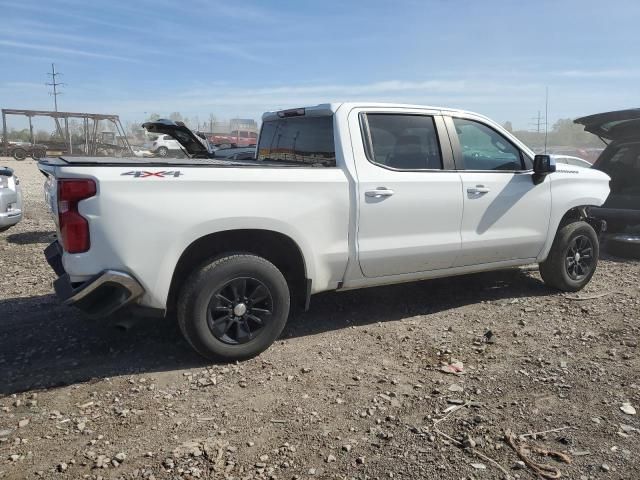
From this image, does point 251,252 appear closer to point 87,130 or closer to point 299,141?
point 299,141

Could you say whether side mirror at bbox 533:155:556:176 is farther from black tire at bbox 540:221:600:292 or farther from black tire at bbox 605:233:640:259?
black tire at bbox 605:233:640:259

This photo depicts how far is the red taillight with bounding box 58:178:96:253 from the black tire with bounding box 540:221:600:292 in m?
4.48

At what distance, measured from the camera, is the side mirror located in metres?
5.21

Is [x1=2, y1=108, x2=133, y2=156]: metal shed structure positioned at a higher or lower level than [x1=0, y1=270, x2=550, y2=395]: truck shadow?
higher

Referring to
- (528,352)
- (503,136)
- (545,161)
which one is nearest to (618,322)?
(528,352)

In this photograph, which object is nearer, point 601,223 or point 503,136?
point 503,136

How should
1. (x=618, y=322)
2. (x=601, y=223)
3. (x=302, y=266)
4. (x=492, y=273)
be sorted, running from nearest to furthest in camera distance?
(x=302, y=266) → (x=618, y=322) → (x=601, y=223) → (x=492, y=273)

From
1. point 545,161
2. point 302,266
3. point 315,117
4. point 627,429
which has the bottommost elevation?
point 627,429

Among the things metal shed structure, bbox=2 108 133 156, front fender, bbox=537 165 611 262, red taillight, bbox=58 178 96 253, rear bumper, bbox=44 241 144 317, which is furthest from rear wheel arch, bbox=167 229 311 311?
metal shed structure, bbox=2 108 133 156

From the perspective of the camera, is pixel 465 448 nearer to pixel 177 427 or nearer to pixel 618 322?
pixel 177 427

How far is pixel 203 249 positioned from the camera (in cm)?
395

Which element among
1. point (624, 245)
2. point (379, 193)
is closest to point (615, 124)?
point (624, 245)

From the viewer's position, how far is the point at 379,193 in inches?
172

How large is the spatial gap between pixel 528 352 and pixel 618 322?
50.8 inches
